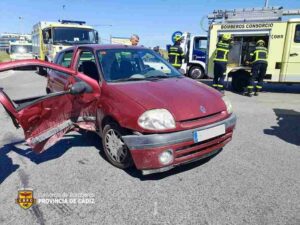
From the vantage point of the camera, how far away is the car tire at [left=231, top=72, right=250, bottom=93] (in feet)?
33.0

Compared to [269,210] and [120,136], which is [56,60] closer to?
[120,136]

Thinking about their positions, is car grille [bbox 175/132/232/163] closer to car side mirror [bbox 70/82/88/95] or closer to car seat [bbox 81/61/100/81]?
car side mirror [bbox 70/82/88/95]

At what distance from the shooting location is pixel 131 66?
420 centimetres

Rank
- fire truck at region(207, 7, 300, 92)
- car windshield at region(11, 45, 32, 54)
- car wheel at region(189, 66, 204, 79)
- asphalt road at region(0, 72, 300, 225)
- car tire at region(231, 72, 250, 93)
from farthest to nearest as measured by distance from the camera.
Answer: car windshield at region(11, 45, 32, 54), car wheel at region(189, 66, 204, 79), car tire at region(231, 72, 250, 93), fire truck at region(207, 7, 300, 92), asphalt road at region(0, 72, 300, 225)

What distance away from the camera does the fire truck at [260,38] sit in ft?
30.4

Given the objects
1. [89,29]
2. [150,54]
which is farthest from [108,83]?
[89,29]

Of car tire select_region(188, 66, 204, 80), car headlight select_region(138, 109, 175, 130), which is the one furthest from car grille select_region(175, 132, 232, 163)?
car tire select_region(188, 66, 204, 80)

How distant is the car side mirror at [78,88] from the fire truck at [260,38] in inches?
305

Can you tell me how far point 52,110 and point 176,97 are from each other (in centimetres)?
164

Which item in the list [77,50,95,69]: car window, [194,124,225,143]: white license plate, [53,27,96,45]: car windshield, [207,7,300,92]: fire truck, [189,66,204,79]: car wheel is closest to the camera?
[194,124,225,143]: white license plate

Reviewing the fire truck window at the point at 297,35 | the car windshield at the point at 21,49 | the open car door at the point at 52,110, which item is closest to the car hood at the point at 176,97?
the open car door at the point at 52,110

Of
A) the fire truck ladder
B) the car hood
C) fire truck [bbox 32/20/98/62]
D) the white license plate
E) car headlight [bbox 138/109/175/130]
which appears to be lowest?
the white license plate

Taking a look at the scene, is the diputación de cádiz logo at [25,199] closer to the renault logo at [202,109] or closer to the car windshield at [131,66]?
the car windshield at [131,66]

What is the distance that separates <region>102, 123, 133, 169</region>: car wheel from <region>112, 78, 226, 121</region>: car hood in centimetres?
50
